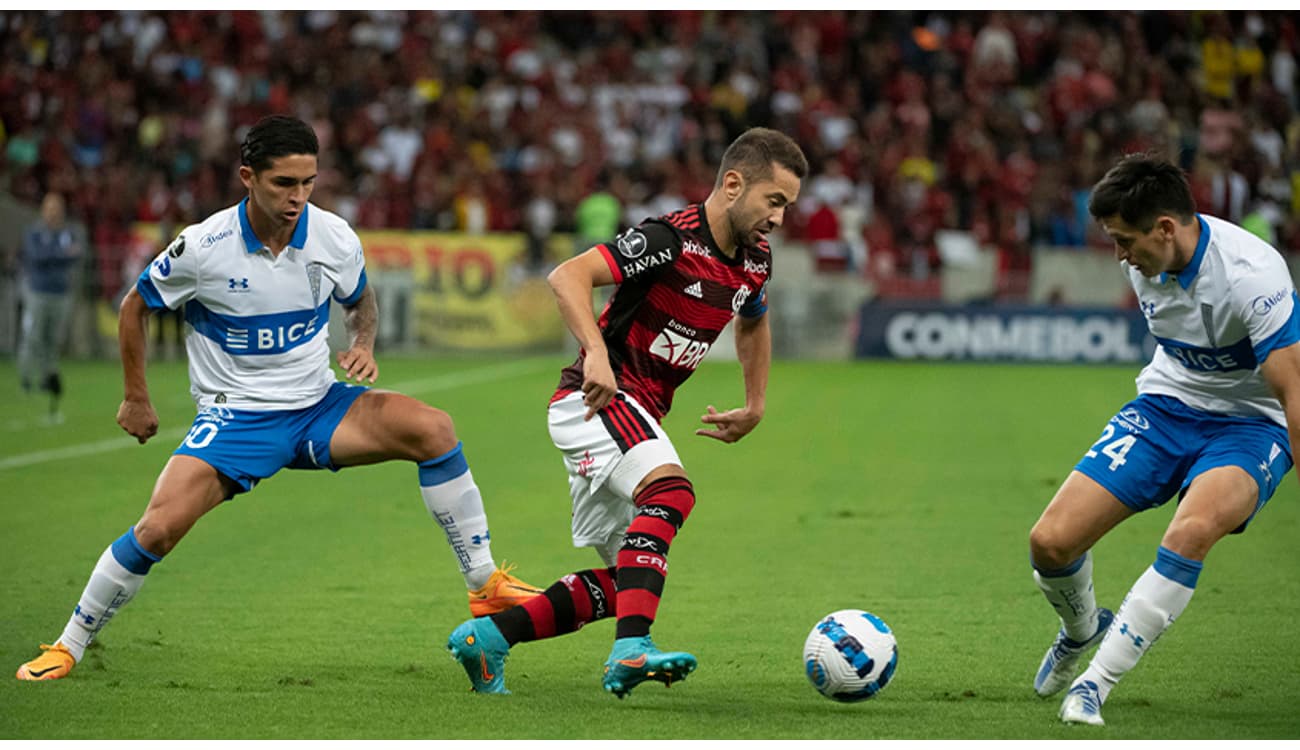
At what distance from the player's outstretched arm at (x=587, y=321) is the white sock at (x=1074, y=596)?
173cm

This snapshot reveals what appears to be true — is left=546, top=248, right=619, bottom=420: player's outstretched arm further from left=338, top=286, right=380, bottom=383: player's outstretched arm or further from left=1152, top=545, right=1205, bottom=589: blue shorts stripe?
left=1152, top=545, right=1205, bottom=589: blue shorts stripe

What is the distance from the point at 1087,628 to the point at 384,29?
2567cm

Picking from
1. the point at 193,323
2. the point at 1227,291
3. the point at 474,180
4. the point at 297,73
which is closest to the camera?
the point at 1227,291

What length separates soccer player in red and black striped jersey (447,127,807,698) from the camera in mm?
5605

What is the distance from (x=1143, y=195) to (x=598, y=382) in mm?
1872

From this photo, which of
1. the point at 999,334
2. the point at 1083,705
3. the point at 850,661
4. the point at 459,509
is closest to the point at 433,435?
the point at 459,509

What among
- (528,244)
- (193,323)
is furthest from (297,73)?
(193,323)

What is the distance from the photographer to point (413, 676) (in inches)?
244

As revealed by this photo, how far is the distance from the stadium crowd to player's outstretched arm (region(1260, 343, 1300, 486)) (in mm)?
19380

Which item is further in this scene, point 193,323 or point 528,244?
point 528,244

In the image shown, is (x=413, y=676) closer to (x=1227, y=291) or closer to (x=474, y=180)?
(x=1227, y=291)

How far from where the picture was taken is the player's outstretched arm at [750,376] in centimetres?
643

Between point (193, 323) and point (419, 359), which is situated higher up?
point (193, 323)

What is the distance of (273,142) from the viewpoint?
6.02 metres
